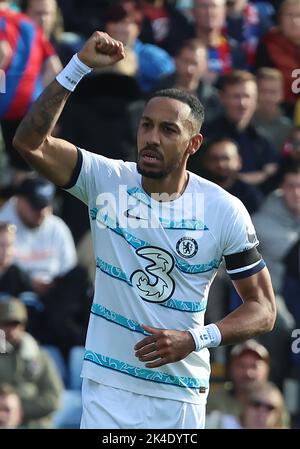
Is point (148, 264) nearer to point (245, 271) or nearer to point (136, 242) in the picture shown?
point (136, 242)

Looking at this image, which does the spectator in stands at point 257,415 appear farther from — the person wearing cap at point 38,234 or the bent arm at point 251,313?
the bent arm at point 251,313

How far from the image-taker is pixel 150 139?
6.33m

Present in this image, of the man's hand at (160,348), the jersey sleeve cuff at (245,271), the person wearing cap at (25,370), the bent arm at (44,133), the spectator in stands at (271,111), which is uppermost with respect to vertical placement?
the spectator in stands at (271,111)

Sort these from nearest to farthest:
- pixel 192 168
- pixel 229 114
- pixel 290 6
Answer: pixel 192 168
pixel 229 114
pixel 290 6

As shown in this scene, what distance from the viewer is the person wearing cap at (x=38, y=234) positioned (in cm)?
1056

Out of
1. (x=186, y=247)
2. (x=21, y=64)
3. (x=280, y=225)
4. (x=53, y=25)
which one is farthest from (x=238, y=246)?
(x=53, y=25)

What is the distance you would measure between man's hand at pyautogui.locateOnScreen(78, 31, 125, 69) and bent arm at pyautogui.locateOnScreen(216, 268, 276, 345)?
1.30 metres

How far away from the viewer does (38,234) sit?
419 inches

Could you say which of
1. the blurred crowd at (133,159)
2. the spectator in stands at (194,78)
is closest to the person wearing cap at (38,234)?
the blurred crowd at (133,159)

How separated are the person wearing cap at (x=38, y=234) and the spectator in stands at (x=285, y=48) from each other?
118 inches

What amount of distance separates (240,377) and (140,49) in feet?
11.9
